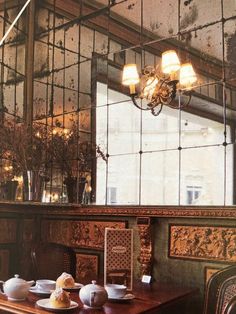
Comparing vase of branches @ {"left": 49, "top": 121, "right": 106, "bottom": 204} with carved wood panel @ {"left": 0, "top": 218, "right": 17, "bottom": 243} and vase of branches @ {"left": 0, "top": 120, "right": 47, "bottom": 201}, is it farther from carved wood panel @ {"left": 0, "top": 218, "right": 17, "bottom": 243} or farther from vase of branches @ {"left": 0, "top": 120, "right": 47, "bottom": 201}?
carved wood panel @ {"left": 0, "top": 218, "right": 17, "bottom": 243}

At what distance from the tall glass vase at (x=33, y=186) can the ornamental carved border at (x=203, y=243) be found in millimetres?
1600

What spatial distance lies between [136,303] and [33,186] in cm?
223

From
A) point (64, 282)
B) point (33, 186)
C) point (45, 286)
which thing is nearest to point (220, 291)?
point (64, 282)

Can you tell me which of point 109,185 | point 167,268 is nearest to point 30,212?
point 109,185

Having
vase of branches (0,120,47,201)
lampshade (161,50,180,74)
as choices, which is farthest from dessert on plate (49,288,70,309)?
vase of branches (0,120,47,201)

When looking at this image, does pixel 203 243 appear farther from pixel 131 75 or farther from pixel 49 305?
pixel 131 75

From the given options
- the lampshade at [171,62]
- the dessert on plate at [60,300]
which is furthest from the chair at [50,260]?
the lampshade at [171,62]

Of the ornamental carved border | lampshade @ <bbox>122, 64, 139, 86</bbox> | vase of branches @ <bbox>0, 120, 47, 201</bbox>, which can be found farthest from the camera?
vase of branches @ <bbox>0, 120, 47, 201</bbox>

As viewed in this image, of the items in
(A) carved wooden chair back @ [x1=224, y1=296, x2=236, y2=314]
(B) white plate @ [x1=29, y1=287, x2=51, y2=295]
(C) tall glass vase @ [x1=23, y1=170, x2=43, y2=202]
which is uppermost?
(C) tall glass vase @ [x1=23, y1=170, x2=43, y2=202]

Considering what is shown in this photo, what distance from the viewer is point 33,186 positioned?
4262 mm

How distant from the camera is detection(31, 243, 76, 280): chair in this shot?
10.7 feet

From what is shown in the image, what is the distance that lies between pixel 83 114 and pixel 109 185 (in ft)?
2.80

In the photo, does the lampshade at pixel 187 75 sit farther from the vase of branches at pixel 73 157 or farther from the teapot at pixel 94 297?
the teapot at pixel 94 297

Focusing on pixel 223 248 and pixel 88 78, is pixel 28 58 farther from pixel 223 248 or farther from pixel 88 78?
pixel 223 248
